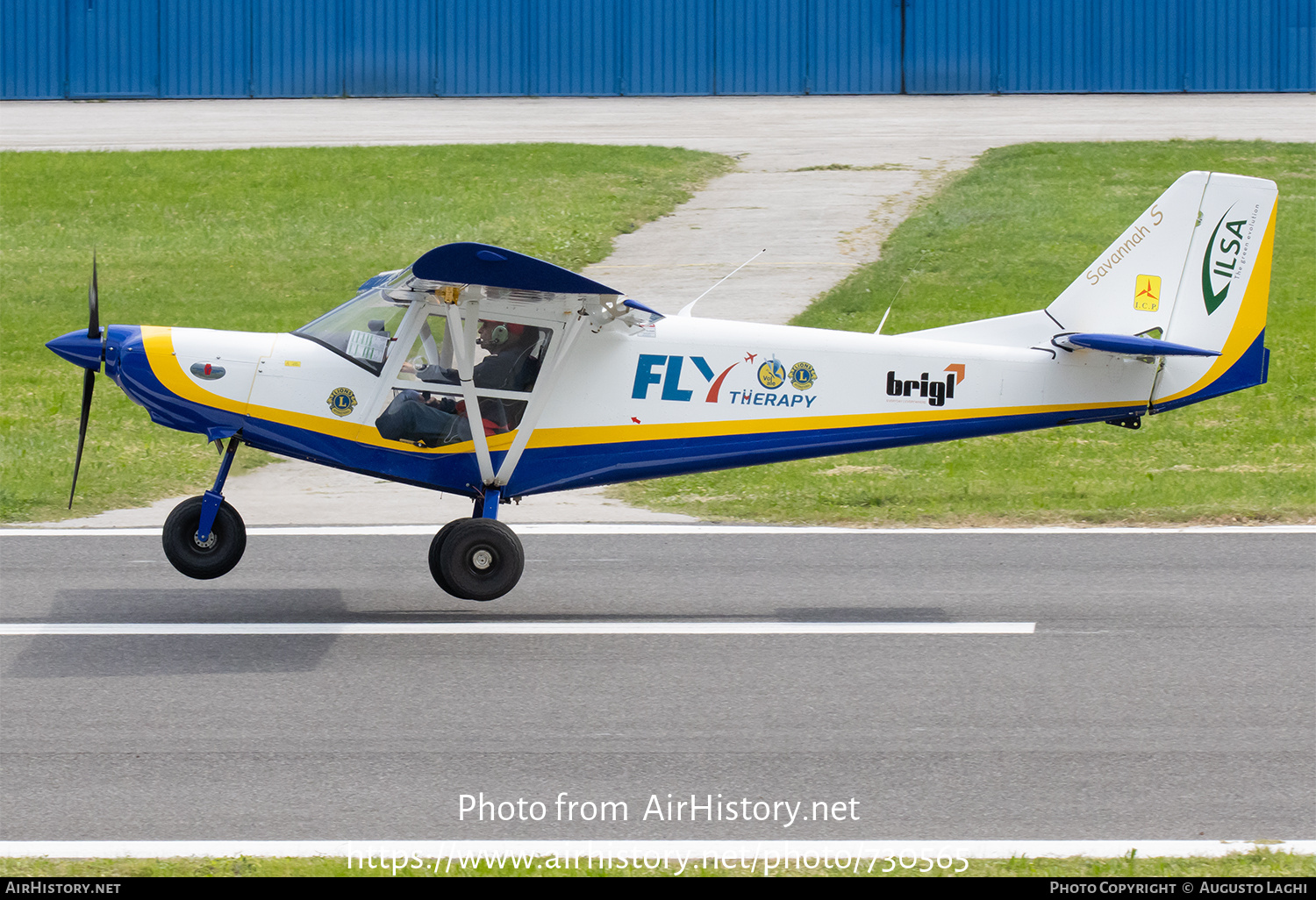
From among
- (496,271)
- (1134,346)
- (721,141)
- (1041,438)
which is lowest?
(1041,438)

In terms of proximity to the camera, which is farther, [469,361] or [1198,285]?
[1198,285]

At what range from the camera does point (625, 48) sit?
38.1m

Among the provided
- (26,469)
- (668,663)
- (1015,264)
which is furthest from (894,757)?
(1015,264)

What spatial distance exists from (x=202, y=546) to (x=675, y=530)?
3.87 m

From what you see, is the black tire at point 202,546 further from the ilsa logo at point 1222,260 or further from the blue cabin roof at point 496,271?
the ilsa logo at point 1222,260

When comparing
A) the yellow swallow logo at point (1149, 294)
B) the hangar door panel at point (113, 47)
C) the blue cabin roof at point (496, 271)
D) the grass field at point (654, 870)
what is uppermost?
the hangar door panel at point (113, 47)

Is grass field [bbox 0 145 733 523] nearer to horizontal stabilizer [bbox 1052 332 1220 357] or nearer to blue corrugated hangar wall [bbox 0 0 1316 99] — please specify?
horizontal stabilizer [bbox 1052 332 1220 357]

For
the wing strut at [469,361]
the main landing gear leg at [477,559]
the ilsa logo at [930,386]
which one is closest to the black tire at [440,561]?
the main landing gear leg at [477,559]

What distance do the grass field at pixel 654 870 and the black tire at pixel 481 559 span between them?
337cm

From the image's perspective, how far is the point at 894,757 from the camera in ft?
23.4

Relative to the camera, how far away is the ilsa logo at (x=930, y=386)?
30.7 feet

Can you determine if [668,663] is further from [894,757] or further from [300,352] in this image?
[300,352]

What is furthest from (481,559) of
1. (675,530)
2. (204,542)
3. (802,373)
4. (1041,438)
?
(1041,438)

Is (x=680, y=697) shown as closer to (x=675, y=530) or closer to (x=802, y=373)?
(x=802, y=373)
